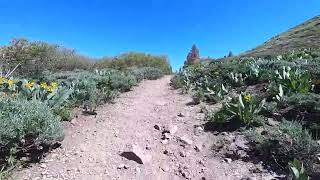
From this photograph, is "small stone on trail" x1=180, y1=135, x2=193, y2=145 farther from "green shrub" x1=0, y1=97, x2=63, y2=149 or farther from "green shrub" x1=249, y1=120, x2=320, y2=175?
"green shrub" x1=0, y1=97, x2=63, y2=149

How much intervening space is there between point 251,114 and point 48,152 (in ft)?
10.4

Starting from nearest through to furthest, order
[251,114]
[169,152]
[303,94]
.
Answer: [169,152], [251,114], [303,94]

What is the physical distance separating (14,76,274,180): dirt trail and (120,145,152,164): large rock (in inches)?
2.5

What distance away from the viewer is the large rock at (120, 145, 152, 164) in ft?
14.0

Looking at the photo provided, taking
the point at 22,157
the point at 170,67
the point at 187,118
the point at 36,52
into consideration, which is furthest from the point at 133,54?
the point at 22,157

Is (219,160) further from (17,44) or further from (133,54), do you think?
(133,54)

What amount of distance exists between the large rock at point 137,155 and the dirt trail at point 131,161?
6 cm

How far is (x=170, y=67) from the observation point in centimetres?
2792

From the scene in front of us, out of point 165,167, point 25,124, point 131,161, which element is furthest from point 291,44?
point 25,124

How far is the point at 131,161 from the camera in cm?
427

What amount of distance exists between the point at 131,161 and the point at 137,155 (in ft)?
0.38

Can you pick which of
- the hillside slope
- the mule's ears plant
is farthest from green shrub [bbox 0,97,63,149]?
the hillside slope

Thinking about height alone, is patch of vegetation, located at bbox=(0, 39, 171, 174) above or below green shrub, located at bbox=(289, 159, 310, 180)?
above

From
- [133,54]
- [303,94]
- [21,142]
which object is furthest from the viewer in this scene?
[133,54]
